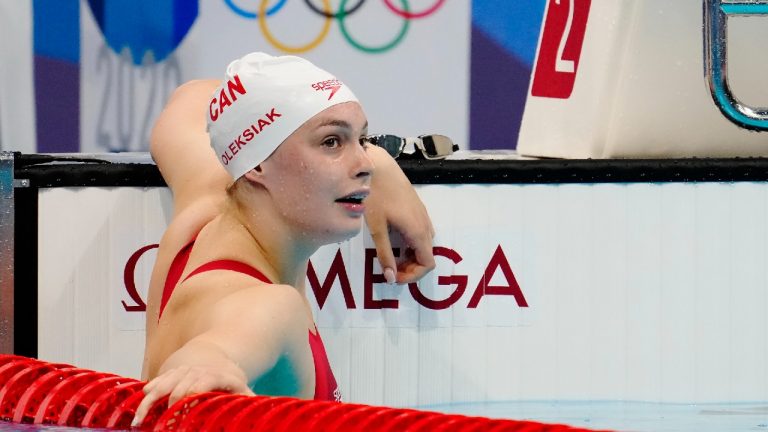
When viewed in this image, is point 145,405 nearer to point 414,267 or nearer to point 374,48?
point 414,267

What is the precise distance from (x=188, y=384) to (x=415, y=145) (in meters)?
1.29

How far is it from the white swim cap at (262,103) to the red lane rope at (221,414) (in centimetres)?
54

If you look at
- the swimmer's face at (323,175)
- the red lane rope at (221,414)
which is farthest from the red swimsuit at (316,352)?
the red lane rope at (221,414)

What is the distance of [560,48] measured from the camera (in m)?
2.82

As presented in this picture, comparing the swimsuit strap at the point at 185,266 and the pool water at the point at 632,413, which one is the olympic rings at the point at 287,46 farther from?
the swimsuit strap at the point at 185,266

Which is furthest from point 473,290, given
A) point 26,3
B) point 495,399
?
point 26,3

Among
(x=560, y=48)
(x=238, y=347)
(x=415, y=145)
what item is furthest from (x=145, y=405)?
(x=560, y=48)

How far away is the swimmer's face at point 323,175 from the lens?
1978 millimetres

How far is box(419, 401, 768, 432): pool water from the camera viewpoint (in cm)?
258

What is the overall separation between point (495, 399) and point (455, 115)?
10.3 feet

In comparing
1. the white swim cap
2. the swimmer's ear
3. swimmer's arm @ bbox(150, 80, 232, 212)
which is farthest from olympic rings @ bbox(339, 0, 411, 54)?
the swimmer's ear

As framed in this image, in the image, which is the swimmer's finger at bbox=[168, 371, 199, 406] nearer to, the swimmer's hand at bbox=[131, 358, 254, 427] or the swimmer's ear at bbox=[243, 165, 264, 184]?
the swimmer's hand at bbox=[131, 358, 254, 427]

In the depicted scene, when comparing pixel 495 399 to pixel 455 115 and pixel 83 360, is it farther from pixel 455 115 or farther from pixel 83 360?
pixel 455 115

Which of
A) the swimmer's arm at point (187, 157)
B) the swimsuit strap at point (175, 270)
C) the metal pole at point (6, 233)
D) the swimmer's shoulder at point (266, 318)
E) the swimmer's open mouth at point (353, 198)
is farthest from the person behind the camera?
the metal pole at point (6, 233)
